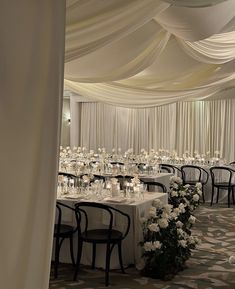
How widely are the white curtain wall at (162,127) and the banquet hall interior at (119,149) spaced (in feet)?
0.15

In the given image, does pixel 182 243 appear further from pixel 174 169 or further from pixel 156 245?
pixel 174 169

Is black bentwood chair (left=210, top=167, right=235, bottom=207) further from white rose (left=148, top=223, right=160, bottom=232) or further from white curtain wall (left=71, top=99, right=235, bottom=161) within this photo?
white rose (left=148, top=223, right=160, bottom=232)

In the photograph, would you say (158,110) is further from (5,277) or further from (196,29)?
(5,277)

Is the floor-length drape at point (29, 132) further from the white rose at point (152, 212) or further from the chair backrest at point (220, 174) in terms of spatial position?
the chair backrest at point (220, 174)

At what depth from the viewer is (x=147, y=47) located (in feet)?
16.2

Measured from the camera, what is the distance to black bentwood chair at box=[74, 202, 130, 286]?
4488mm

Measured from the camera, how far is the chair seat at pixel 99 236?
176 inches

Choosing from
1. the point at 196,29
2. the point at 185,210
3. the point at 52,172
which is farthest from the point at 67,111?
the point at 52,172

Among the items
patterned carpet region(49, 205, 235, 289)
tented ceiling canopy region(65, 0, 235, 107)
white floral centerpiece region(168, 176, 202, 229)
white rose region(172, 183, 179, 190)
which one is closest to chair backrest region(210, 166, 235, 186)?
tented ceiling canopy region(65, 0, 235, 107)

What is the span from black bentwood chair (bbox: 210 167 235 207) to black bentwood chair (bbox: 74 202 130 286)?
4.72 m

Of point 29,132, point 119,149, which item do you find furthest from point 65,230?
point 119,149

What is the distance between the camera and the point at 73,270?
4.89 metres

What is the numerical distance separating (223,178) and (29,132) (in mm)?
8232

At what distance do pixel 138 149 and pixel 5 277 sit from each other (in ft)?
40.2
